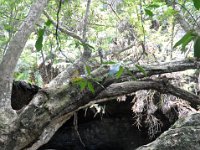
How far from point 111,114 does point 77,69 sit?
216cm

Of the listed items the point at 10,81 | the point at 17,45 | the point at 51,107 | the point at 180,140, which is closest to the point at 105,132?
the point at 51,107

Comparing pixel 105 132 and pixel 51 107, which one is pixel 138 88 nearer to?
pixel 51 107

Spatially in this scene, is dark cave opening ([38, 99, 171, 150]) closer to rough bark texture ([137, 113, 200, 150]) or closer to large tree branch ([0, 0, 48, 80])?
large tree branch ([0, 0, 48, 80])

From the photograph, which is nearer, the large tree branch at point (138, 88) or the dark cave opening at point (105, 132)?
the large tree branch at point (138, 88)

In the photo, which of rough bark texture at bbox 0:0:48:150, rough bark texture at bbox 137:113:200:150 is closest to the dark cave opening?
rough bark texture at bbox 0:0:48:150

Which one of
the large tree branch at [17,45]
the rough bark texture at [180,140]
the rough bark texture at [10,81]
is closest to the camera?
the rough bark texture at [180,140]

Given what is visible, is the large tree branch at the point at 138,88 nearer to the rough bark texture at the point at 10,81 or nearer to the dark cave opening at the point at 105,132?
the rough bark texture at the point at 10,81

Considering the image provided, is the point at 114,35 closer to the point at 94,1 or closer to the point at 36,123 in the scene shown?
the point at 94,1

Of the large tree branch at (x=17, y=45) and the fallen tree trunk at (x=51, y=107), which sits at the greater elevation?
the large tree branch at (x=17, y=45)

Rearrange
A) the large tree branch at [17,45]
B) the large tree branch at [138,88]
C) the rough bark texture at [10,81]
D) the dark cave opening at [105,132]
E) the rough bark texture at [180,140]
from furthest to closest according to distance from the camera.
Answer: the dark cave opening at [105,132], the large tree branch at [138,88], the large tree branch at [17,45], the rough bark texture at [10,81], the rough bark texture at [180,140]

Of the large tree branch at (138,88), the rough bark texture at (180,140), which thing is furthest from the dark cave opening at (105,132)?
the rough bark texture at (180,140)

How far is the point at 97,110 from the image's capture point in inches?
215

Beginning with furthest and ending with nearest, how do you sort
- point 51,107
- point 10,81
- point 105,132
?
point 105,132
point 10,81
point 51,107

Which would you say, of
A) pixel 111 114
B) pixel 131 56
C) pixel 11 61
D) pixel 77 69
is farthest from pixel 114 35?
pixel 11 61
